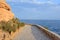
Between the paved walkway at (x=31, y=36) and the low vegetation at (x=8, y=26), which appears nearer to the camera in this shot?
the paved walkway at (x=31, y=36)

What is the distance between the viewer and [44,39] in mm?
18812

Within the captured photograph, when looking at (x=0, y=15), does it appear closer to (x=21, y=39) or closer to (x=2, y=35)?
(x=21, y=39)

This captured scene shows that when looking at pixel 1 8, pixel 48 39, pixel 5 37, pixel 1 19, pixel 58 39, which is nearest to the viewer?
pixel 58 39

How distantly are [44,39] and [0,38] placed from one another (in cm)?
429

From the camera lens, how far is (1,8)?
26797 millimetres

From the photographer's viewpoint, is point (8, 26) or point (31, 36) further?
point (8, 26)

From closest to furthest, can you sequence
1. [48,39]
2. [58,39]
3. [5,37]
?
[58,39]
[5,37]
[48,39]

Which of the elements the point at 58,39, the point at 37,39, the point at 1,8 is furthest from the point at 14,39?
the point at 1,8

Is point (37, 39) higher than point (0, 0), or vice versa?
point (0, 0)

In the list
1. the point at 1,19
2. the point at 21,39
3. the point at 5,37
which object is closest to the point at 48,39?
the point at 21,39

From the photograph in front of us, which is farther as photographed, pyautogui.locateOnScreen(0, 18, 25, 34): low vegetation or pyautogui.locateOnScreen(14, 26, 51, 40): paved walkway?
pyautogui.locateOnScreen(0, 18, 25, 34): low vegetation

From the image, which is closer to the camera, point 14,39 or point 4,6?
point 14,39

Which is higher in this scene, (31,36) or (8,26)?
(8,26)

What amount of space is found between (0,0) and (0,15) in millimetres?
4113
